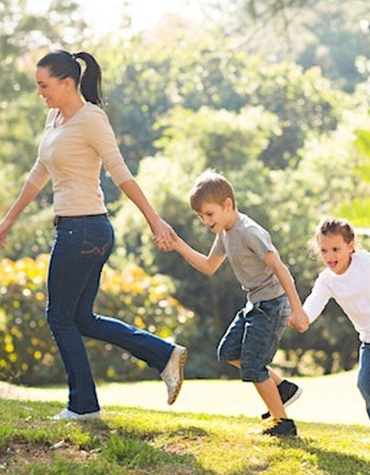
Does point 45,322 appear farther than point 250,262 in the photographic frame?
Yes

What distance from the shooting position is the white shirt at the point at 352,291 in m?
5.11

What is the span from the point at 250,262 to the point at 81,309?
86 centimetres

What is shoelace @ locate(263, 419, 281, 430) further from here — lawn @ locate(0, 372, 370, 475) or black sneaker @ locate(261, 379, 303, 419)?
black sneaker @ locate(261, 379, 303, 419)

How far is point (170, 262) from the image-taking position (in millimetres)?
16203

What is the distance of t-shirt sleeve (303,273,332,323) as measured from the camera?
16.5 ft

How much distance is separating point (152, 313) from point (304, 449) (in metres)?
8.47

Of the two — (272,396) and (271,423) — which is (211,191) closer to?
(272,396)

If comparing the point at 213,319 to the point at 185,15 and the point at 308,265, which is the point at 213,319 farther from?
the point at 185,15

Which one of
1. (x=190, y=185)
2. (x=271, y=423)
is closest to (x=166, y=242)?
(x=271, y=423)

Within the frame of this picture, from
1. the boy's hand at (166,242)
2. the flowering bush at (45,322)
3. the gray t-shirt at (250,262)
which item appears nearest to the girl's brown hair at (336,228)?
the gray t-shirt at (250,262)

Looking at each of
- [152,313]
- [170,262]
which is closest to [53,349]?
[152,313]

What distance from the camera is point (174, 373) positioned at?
17.1 ft

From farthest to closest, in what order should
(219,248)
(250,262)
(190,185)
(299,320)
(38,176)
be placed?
(190,185)
(38,176)
(219,248)
(250,262)
(299,320)

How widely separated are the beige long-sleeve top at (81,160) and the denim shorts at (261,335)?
87 centimetres
